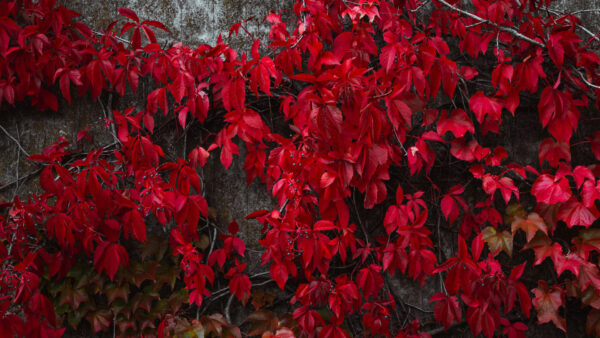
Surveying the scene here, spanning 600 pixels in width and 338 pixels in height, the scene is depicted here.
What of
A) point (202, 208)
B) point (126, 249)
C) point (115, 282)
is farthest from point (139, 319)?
point (202, 208)

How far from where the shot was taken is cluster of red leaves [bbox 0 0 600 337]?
1756 millimetres

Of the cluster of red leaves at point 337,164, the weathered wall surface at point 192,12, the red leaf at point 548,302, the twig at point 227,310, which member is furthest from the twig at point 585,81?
the twig at point 227,310

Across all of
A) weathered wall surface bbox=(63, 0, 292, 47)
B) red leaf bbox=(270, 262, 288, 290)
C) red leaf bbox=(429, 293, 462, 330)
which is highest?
weathered wall surface bbox=(63, 0, 292, 47)

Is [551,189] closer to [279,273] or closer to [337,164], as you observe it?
[337,164]

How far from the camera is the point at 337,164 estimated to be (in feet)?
5.48

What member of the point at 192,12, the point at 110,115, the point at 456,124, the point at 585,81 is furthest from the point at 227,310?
the point at 585,81

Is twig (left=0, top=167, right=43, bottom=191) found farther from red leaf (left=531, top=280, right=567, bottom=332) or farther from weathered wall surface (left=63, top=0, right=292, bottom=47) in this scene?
red leaf (left=531, top=280, right=567, bottom=332)

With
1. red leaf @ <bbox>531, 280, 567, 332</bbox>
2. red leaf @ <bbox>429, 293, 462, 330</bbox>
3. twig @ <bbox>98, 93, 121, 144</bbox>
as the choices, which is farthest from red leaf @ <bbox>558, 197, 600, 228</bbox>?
twig @ <bbox>98, 93, 121, 144</bbox>

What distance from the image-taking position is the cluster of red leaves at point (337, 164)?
69.1 inches

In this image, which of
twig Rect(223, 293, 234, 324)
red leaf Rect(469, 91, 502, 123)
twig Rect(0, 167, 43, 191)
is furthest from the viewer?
twig Rect(0, 167, 43, 191)

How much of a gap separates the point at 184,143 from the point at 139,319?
0.84m

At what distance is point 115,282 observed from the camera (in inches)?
78.0

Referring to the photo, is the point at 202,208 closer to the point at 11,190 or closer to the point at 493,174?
the point at 11,190

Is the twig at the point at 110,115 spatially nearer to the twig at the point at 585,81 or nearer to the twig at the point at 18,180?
the twig at the point at 18,180
